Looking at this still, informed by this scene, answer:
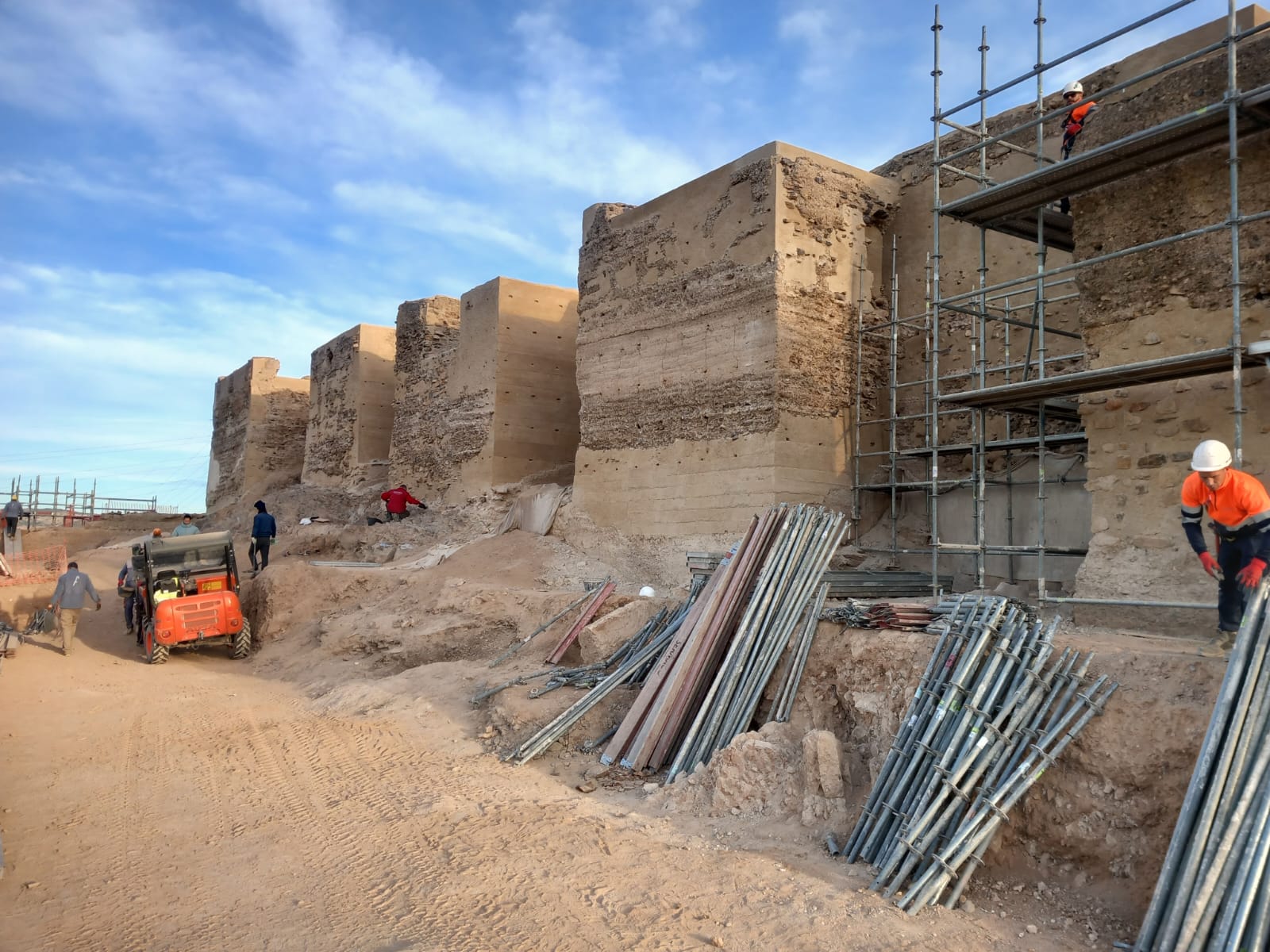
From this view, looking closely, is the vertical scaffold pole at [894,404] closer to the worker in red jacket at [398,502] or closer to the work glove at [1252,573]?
A: the work glove at [1252,573]

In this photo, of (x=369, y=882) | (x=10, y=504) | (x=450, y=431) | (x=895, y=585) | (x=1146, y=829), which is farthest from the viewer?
(x=10, y=504)

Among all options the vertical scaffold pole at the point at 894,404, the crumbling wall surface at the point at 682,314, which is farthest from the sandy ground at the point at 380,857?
the vertical scaffold pole at the point at 894,404

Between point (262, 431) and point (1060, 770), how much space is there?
26359 millimetres

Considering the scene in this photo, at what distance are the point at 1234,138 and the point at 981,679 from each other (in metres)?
4.15

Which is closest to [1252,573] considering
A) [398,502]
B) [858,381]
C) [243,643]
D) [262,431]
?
[858,381]

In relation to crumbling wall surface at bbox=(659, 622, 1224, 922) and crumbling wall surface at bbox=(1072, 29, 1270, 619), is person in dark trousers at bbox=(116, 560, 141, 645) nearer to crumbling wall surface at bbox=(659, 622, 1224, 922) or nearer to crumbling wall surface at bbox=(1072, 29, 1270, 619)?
crumbling wall surface at bbox=(659, 622, 1224, 922)

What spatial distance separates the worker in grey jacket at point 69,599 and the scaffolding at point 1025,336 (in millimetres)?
10256

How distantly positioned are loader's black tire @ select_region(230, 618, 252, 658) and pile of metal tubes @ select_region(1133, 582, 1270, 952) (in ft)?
38.2

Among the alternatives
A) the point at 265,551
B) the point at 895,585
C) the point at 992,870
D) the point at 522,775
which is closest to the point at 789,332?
the point at 895,585

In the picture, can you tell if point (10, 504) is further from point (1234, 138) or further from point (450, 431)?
point (1234, 138)

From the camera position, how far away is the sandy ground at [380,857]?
452cm

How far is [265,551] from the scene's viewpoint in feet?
51.9

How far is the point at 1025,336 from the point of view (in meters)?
10.6

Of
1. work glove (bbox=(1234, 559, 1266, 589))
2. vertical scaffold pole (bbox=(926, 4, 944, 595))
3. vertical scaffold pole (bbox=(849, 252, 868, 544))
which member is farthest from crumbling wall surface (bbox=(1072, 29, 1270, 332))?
vertical scaffold pole (bbox=(849, 252, 868, 544))
